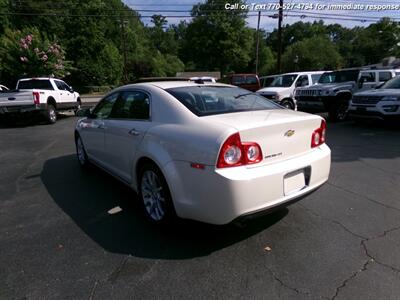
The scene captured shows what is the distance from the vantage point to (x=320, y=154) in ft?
11.6

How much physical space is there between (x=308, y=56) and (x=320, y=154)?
56.0m

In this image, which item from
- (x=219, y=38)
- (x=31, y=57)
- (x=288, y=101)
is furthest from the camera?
(x=219, y=38)

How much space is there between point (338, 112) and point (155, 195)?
32.8ft

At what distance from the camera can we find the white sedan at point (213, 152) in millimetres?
2846

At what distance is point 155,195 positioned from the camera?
3627mm

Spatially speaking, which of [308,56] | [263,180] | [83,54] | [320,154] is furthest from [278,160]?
[308,56]

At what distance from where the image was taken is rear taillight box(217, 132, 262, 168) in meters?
2.81

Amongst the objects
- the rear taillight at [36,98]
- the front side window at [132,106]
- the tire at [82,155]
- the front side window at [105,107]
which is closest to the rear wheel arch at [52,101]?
the rear taillight at [36,98]

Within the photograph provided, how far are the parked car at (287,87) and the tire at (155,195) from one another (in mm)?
10448

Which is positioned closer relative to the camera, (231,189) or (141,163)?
(231,189)

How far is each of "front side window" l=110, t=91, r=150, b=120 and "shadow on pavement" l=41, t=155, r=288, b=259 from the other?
45.3 inches

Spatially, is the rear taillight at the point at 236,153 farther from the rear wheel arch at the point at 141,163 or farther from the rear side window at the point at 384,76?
the rear side window at the point at 384,76

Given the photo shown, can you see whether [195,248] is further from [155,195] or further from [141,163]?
[141,163]

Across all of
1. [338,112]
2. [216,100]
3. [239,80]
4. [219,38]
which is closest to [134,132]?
[216,100]
